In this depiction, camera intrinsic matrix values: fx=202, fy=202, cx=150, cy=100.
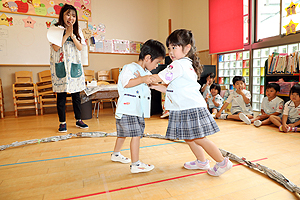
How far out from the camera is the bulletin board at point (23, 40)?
413 cm

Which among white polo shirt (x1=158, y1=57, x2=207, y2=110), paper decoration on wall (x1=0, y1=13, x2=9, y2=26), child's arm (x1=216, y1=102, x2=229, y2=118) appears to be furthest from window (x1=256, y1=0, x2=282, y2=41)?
paper decoration on wall (x1=0, y1=13, x2=9, y2=26)

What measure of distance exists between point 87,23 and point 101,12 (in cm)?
48

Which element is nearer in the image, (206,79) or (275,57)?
(275,57)

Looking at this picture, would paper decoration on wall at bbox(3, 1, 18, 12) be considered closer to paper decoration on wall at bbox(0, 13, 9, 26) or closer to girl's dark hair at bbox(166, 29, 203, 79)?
paper decoration on wall at bbox(0, 13, 9, 26)

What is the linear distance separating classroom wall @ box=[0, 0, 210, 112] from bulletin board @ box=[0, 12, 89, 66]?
28cm

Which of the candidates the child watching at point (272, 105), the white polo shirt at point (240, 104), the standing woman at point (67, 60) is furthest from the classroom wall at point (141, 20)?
the standing woman at point (67, 60)

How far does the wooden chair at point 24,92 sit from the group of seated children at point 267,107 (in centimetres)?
348

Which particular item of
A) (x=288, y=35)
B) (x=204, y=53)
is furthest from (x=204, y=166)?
(x=204, y=53)

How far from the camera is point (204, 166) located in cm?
128

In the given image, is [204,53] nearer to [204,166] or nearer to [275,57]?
[275,57]

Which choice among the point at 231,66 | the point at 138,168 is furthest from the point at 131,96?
the point at 231,66

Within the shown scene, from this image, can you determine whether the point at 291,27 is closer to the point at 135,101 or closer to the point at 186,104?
the point at 186,104

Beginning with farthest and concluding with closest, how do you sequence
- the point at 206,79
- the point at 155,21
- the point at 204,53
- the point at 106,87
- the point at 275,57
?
the point at 155,21 → the point at 204,53 → the point at 206,79 → the point at 106,87 → the point at 275,57

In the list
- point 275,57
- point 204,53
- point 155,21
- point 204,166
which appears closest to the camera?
point 204,166
